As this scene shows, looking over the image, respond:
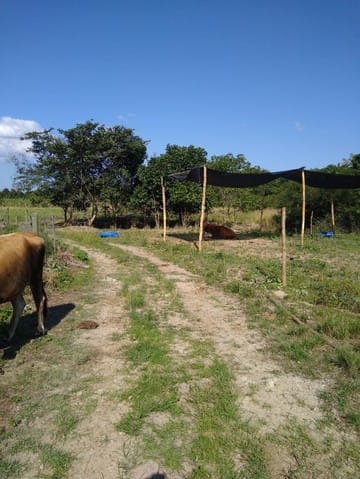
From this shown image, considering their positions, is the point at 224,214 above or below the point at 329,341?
above

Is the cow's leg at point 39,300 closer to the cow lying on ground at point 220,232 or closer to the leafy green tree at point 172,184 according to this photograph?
the cow lying on ground at point 220,232

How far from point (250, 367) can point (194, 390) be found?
833 mm

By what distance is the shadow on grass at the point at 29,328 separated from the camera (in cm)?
435

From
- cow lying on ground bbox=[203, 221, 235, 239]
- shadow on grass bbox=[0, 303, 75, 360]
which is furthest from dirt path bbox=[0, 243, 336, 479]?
cow lying on ground bbox=[203, 221, 235, 239]

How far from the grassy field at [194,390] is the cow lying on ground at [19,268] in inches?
21.4

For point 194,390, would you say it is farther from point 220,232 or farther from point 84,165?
point 84,165

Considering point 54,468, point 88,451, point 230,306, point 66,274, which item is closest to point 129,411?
point 88,451

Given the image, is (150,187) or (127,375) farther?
(150,187)

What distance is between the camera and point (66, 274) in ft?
26.8

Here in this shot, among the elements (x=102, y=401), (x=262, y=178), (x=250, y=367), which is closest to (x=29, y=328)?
(x=102, y=401)

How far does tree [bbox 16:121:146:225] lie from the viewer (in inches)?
827

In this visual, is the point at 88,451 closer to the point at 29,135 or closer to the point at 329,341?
the point at 329,341

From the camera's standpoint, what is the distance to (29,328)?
5.05 m

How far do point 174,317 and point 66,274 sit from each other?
351 centimetres
